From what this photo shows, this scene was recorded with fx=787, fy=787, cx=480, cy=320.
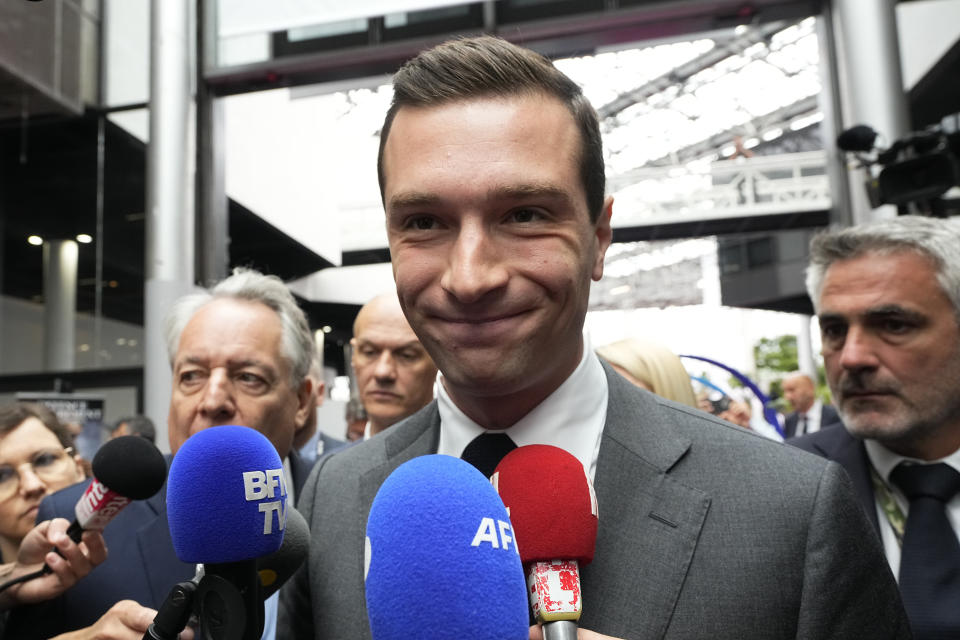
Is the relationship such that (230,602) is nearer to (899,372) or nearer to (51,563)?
(51,563)

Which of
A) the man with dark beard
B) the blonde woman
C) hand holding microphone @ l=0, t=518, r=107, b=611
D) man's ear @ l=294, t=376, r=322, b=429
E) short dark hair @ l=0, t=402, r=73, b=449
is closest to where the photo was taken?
hand holding microphone @ l=0, t=518, r=107, b=611

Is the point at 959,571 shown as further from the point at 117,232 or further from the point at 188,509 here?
the point at 117,232

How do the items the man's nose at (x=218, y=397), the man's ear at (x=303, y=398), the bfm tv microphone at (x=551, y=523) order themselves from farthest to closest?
the man's ear at (x=303, y=398) → the man's nose at (x=218, y=397) → the bfm tv microphone at (x=551, y=523)

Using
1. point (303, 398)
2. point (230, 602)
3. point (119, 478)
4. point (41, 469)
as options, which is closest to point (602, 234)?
point (230, 602)

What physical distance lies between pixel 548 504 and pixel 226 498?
1.38ft

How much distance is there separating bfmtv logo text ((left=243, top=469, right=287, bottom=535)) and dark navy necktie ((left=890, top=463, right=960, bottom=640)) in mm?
1409

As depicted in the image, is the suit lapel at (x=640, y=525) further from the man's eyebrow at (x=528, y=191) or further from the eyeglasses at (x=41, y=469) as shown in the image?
the eyeglasses at (x=41, y=469)

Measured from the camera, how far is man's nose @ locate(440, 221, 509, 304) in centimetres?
103

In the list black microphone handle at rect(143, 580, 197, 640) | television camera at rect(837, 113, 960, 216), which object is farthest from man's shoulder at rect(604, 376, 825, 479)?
television camera at rect(837, 113, 960, 216)

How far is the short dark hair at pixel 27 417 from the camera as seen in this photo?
2.54m

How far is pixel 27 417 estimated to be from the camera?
2602 millimetres

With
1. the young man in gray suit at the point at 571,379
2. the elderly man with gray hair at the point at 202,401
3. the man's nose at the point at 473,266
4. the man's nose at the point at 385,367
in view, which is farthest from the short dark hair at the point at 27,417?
the man's nose at the point at 473,266

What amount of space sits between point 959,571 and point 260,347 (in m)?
1.80

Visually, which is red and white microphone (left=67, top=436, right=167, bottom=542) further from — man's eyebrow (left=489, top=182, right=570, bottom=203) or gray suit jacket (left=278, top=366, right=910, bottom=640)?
man's eyebrow (left=489, top=182, right=570, bottom=203)
